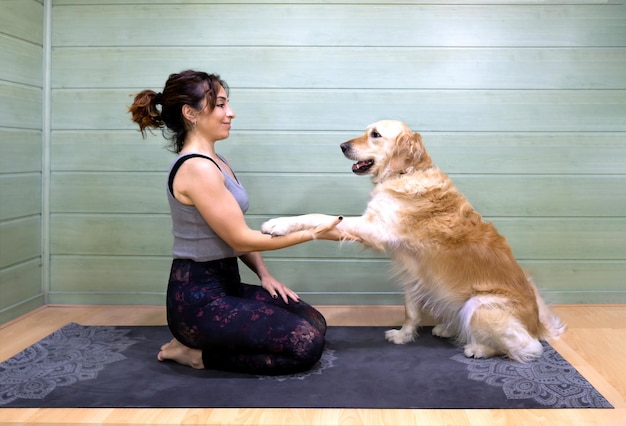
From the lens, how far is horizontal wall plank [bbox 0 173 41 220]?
2.92 meters

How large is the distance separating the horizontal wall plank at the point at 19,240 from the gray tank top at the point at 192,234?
1.08 m

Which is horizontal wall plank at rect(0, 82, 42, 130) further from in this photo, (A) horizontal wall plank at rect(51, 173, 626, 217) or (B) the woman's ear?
(B) the woman's ear

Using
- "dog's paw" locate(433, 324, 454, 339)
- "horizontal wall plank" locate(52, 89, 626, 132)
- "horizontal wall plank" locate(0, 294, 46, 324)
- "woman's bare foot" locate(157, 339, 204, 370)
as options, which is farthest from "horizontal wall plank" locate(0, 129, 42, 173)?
"dog's paw" locate(433, 324, 454, 339)

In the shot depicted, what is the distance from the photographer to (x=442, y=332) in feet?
9.11

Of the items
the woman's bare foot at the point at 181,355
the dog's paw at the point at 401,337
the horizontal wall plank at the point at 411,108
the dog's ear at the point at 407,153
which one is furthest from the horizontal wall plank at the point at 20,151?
the dog's paw at the point at 401,337

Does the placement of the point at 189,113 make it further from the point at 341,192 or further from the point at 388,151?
the point at 341,192

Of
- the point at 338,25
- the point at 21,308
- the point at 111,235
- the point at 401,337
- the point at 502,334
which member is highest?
the point at 338,25

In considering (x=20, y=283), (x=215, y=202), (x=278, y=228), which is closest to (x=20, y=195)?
(x=20, y=283)

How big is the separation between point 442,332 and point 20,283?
6.71 ft

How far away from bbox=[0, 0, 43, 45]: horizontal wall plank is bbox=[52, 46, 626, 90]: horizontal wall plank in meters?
0.16

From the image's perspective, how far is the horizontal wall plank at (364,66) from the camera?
3.22 m

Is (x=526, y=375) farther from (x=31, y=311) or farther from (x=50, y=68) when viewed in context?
(x=50, y=68)

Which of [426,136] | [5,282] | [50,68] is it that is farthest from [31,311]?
[426,136]

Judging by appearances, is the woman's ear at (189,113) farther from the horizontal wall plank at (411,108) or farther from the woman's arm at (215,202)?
the horizontal wall plank at (411,108)
